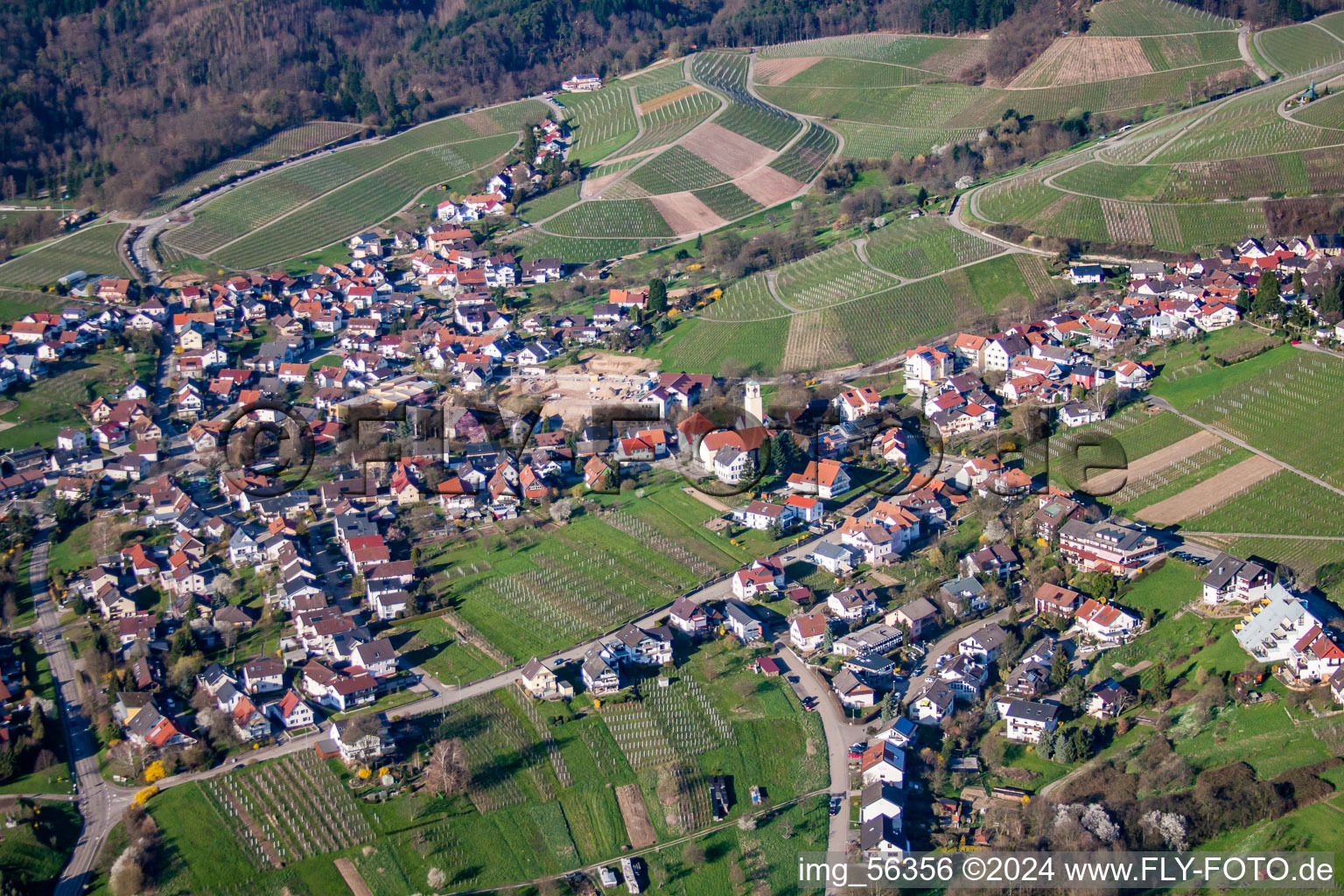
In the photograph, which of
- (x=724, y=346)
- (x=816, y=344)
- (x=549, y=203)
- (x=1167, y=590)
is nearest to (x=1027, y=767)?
(x=1167, y=590)

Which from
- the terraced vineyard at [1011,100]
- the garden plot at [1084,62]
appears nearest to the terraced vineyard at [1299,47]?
the terraced vineyard at [1011,100]

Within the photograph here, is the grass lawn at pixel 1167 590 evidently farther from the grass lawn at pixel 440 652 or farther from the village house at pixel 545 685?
the grass lawn at pixel 440 652

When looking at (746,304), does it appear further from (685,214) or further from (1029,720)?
(1029,720)

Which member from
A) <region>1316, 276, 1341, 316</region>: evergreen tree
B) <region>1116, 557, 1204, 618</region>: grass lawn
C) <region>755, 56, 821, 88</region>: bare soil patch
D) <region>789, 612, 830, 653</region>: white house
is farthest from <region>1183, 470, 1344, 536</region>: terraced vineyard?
<region>755, 56, 821, 88</region>: bare soil patch

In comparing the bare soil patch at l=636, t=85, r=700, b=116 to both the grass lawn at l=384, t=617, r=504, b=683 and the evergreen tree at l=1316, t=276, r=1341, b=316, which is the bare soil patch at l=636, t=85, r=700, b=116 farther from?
the grass lawn at l=384, t=617, r=504, b=683

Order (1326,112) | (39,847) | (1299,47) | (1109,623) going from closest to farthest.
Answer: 1. (39,847)
2. (1109,623)
3. (1326,112)
4. (1299,47)

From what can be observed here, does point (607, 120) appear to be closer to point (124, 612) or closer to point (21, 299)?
point (21, 299)

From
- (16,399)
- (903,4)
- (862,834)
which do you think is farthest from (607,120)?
(862,834)

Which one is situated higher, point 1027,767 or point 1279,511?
point 1279,511
